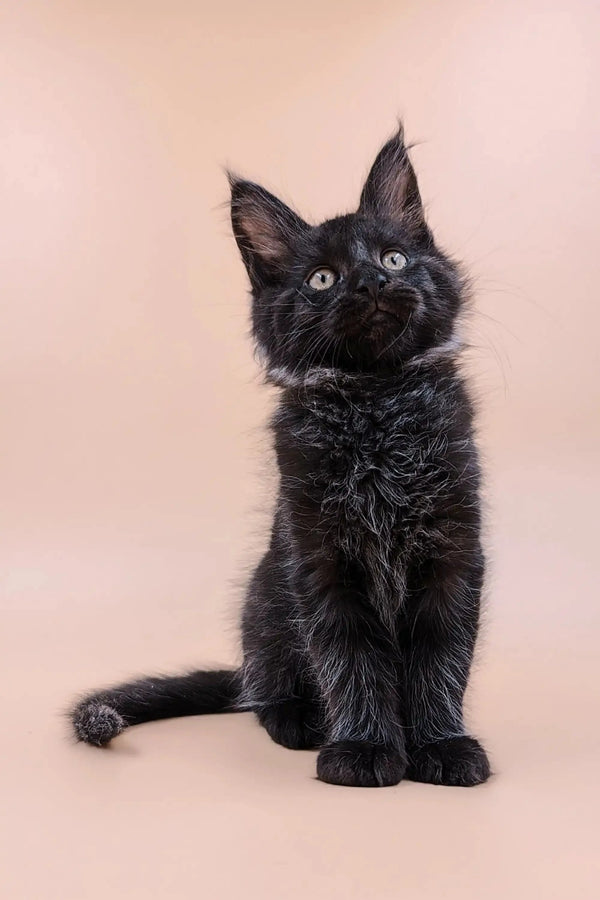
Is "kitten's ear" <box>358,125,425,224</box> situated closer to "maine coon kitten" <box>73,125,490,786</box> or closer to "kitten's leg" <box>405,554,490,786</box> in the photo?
"maine coon kitten" <box>73,125,490,786</box>

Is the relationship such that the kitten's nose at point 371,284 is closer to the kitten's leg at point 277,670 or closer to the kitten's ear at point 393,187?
the kitten's ear at point 393,187

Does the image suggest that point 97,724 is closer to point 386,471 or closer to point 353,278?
point 386,471

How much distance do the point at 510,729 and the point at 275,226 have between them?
1.37 meters

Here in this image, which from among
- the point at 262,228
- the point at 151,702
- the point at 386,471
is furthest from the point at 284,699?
the point at 262,228

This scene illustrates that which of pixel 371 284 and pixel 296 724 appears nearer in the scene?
pixel 371 284

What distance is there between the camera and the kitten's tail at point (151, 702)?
8.84 ft

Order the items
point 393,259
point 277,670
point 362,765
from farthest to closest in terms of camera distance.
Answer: point 277,670, point 393,259, point 362,765

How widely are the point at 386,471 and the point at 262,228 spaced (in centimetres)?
71

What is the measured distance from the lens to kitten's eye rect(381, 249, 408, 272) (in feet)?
8.39

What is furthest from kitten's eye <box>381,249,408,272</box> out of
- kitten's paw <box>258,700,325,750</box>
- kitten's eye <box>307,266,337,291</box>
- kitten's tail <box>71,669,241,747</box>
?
kitten's tail <box>71,669,241,747</box>

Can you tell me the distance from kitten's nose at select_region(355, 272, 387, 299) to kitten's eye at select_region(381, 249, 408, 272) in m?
0.13

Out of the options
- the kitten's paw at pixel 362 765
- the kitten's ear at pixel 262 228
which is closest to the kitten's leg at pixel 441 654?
the kitten's paw at pixel 362 765

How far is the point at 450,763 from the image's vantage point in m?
2.37

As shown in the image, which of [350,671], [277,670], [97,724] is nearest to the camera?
[350,671]
